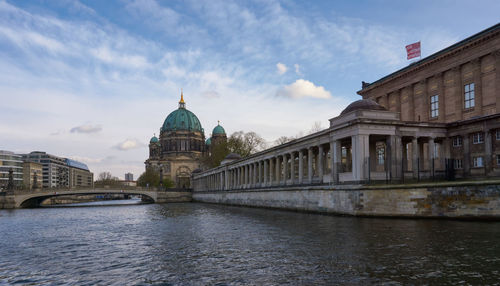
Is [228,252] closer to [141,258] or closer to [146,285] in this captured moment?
[141,258]

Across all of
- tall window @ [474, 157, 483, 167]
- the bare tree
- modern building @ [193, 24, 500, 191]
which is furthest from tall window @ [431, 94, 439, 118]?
the bare tree

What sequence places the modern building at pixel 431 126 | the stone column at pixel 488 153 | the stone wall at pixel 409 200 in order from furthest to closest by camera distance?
the modern building at pixel 431 126, the stone column at pixel 488 153, the stone wall at pixel 409 200

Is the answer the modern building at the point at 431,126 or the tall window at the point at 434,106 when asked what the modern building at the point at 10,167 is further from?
the tall window at the point at 434,106

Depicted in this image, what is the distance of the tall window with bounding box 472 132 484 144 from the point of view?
3517 centimetres

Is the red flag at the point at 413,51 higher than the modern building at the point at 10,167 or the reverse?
higher

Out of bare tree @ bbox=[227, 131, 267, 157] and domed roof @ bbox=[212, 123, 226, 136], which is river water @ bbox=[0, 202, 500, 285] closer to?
bare tree @ bbox=[227, 131, 267, 157]

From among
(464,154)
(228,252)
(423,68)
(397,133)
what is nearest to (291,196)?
(397,133)

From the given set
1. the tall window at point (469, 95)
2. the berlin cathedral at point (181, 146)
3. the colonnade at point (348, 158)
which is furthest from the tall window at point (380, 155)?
the berlin cathedral at point (181, 146)

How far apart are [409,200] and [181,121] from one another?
470 ft

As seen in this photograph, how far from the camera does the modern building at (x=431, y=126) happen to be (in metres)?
34.0

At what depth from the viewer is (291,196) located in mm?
42375

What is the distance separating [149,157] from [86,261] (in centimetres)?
16541

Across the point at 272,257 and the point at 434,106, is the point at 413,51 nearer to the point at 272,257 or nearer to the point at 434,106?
the point at 434,106

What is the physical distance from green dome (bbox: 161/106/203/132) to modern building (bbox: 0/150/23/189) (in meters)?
53.2
